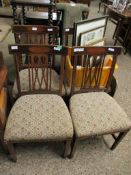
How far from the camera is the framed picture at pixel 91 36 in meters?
1.44

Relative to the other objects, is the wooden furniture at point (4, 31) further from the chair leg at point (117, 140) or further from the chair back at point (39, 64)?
the chair leg at point (117, 140)

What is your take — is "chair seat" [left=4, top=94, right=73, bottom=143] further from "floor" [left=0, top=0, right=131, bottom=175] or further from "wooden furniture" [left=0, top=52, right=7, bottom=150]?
"floor" [left=0, top=0, right=131, bottom=175]

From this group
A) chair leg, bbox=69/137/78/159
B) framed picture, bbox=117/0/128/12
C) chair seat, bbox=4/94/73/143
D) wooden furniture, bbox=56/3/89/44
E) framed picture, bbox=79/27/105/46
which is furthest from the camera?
framed picture, bbox=117/0/128/12

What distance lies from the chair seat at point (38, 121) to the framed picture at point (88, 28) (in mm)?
563

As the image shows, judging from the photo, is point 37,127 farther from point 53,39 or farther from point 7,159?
point 53,39

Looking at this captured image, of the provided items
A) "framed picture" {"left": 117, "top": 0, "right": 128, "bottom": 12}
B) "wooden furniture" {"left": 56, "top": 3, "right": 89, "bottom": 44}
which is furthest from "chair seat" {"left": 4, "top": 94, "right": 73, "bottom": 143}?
"framed picture" {"left": 117, "top": 0, "right": 128, "bottom": 12}

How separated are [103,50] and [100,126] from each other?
544 mm

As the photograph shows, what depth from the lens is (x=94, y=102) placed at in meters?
1.32

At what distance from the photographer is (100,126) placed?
1.17m

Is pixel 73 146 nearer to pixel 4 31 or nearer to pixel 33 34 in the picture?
pixel 33 34

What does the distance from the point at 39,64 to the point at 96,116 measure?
57 centimetres

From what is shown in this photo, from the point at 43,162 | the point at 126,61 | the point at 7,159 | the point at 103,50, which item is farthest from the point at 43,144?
the point at 126,61

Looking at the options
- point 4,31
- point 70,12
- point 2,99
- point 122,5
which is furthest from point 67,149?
point 122,5

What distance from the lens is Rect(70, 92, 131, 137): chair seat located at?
1158 millimetres
